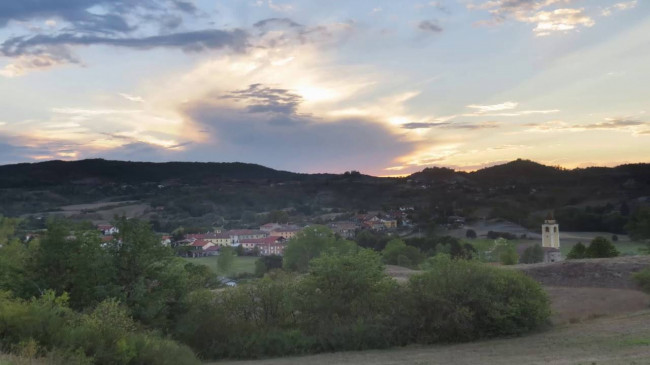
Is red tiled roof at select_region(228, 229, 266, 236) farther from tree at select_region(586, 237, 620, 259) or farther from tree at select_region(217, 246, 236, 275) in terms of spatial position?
tree at select_region(586, 237, 620, 259)

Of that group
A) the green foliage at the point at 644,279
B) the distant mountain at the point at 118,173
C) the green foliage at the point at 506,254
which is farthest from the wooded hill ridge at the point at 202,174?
the green foliage at the point at 644,279

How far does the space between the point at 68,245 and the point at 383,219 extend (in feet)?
309

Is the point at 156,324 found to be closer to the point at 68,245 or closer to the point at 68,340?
the point at 68,245

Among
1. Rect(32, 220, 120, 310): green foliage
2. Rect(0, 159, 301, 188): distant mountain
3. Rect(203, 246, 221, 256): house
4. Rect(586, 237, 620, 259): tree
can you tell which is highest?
Rect(0, 159, 301, 188): distant mountain

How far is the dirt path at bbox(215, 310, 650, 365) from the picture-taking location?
18609 millimetres

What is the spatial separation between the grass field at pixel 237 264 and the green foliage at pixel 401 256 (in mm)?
16557

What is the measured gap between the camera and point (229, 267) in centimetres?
6938

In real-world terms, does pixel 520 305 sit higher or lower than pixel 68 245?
lower

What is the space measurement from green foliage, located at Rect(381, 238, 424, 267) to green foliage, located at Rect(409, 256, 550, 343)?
42.3 meters

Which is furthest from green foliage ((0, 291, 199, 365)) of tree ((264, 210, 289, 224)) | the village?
tree ((264, 210, 289, 224))

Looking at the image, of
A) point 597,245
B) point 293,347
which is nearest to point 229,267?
point 597,245

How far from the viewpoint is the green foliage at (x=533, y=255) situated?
65.8 m

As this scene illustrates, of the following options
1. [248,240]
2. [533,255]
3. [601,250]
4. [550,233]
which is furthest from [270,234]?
[601,250]

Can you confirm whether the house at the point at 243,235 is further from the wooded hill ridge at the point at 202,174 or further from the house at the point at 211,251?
the wooded hill ridge at the point at 202,174
